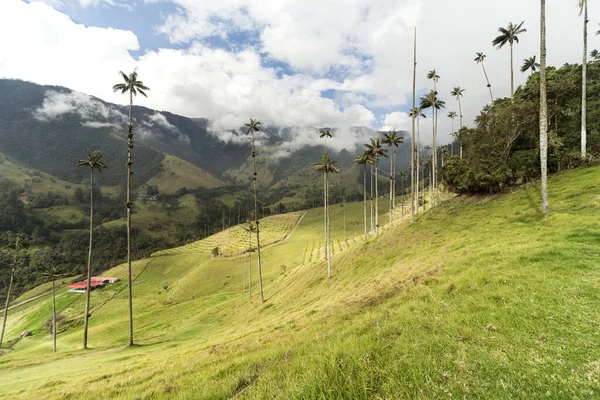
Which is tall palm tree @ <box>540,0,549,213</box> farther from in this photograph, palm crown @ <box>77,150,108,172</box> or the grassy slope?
palm crown @ <box>77,150,108,172</box>

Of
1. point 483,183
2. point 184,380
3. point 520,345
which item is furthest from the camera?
point 483,183

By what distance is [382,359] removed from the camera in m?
5.61

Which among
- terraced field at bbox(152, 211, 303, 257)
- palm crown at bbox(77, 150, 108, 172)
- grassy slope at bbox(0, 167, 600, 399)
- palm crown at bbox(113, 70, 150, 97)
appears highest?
palm crown at bbox(113, 70, 150, 97)

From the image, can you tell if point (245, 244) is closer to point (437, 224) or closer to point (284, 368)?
point (437, 224)

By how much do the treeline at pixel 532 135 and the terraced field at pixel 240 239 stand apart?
99555 millimetres

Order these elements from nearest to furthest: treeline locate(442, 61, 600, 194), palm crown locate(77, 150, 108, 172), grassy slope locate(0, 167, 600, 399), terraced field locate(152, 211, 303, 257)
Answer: grassy slope locate(0, 167, 600, 399) < palm crown locate(77, 150, 108, 172) < treeline locate(442, 61, 600, 194) < terraced field locate(152, 211, 303, 257)

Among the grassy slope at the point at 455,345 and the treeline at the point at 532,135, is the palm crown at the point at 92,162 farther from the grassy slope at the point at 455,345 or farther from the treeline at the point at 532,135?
the treeline at the point at 532,135

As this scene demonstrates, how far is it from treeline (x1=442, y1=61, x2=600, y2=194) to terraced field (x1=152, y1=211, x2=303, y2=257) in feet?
327

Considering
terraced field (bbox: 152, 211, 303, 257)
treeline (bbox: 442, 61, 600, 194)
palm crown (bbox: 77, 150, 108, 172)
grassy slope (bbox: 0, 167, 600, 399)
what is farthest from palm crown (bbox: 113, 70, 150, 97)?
terraced field (bbox: 152, 211, 303, 257)

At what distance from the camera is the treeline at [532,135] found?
35469mm

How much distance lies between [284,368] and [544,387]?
17.1 ft

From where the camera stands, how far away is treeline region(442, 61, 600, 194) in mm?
35469

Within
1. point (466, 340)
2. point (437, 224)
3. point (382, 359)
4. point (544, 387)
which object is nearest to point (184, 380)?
point (382, 359)

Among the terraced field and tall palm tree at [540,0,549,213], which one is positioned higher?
tall palm tree at [540,0,549,213]
